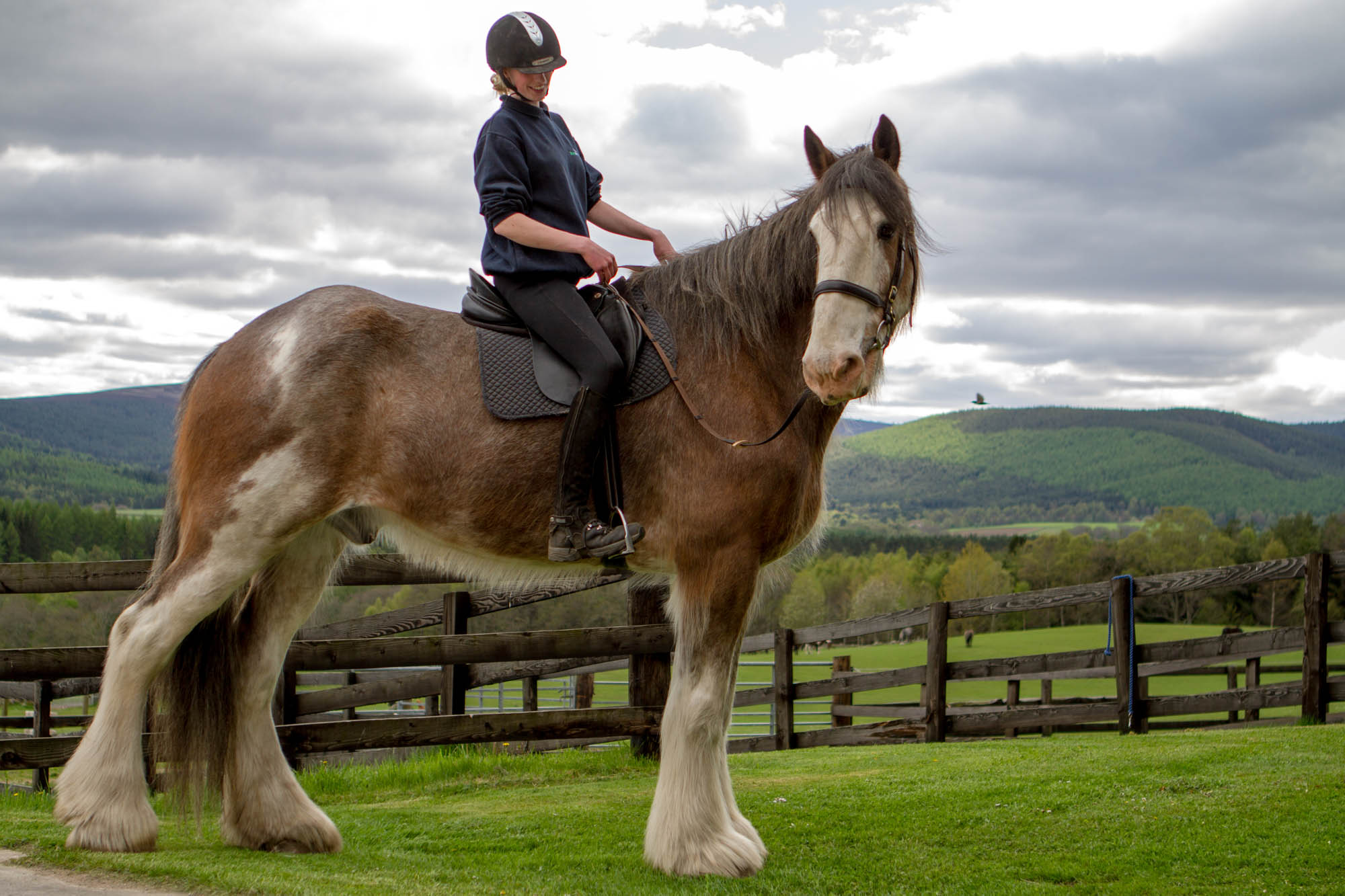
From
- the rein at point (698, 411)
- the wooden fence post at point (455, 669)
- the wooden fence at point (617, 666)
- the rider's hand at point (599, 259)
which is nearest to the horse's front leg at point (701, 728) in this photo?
the rein at point (698, 411)

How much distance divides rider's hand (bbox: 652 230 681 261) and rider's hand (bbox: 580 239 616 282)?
2.08 feet

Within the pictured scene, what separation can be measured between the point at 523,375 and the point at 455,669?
3.49m

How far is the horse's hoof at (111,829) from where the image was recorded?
396cm

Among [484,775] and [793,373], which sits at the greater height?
[793,373]

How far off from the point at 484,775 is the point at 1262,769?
4778mm

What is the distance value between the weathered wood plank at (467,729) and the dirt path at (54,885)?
7.48ft

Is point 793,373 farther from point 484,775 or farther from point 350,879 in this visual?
point 484,775

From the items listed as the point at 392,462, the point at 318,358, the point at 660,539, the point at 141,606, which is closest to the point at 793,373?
the point at 660,539

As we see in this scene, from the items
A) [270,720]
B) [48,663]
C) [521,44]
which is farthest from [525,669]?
[521,44]

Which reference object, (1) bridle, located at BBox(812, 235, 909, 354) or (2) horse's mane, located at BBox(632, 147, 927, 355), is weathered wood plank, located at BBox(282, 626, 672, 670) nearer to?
(2) horse's mane, located at BBox(632, 147, 927, 355)

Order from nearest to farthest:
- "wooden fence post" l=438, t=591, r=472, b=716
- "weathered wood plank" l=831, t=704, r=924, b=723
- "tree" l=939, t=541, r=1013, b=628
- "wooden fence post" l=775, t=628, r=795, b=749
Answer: "wooden fence post" l=438, t=591, r=472, b=716, "wooden fence post" l=775, t=628, r=795, b=749, "weathered wood plank" l=831, t=704, r=924, b=723, "tree" l=939, t=541, r=1013, b=628

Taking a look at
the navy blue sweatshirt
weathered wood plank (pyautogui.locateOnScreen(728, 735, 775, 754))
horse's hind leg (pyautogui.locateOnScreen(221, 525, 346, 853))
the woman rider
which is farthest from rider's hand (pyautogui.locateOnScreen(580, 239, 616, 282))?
weathered wood plank (pyautogui.locateOnScreen(728, 735, 775, 754))

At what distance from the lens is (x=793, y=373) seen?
415 cm

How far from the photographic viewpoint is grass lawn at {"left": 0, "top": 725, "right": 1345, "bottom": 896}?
148 inches
